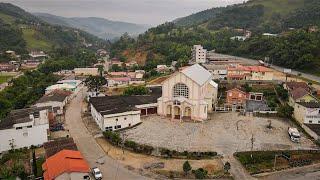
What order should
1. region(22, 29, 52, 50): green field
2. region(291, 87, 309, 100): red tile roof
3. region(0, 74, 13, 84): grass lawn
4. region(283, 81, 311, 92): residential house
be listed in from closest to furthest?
region(291, 87, 309, 100): red tile roof, region(283, 81, 311, 92): residential house, region(0, 74, 13, 84): grass lawn, region(22, 29, 52, 50): green field

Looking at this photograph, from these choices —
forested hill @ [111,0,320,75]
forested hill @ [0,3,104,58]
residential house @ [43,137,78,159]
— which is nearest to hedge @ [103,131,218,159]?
residential house @ [43,137,78,159]

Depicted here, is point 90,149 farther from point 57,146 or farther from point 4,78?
point 4,78

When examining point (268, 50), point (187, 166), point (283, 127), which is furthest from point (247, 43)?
point (187, 166)

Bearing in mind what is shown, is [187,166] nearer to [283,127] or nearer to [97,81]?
[283,127]

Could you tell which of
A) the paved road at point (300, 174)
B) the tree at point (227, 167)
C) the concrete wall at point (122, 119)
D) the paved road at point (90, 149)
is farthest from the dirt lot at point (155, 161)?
the concrete wall at point (122, 119)

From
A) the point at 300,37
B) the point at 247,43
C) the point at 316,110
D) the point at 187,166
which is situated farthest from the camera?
the point at 247,43

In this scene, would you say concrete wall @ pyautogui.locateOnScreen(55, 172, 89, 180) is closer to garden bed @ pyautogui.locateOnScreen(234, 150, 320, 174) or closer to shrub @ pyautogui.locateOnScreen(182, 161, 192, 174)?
shrub @ pyautogui.locateOnScreen(182, 161, 192, 174)
